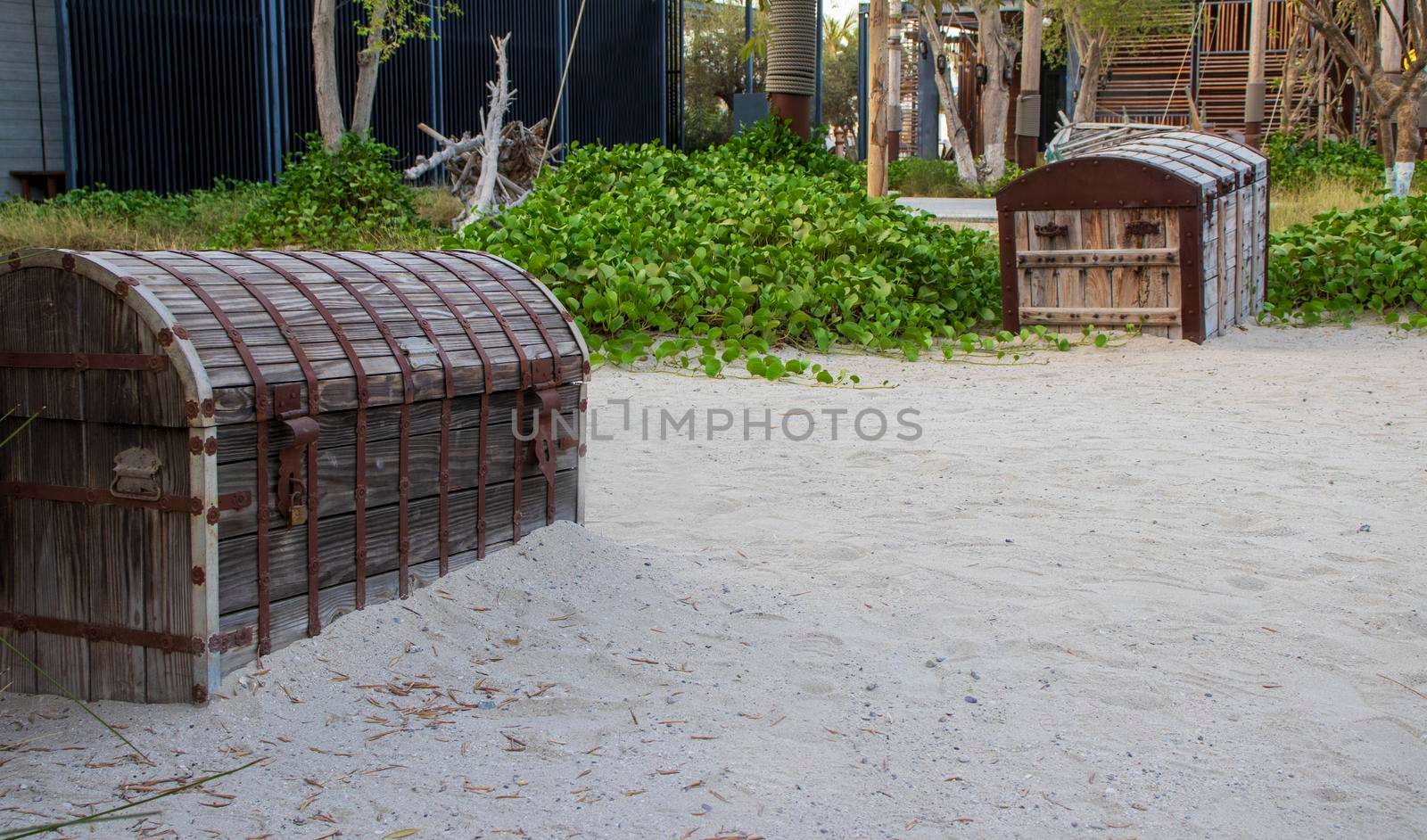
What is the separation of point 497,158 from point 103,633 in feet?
34.1

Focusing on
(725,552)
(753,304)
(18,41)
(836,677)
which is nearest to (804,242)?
(753,304)

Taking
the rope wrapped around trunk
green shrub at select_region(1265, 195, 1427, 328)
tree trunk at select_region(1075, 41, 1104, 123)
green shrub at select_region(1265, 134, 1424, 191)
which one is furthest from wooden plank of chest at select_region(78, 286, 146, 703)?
tree trunk at select_region(1075, 41, 1104, 123)

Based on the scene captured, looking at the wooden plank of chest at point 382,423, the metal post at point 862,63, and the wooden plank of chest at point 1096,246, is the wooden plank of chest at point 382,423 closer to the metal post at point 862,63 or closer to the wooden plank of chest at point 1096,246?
the wooden plank of chest at point 1096,246

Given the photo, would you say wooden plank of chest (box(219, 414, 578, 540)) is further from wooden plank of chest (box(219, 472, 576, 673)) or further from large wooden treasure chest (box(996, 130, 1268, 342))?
large wooden treasure chest (box(996, 130, 1268, 342))

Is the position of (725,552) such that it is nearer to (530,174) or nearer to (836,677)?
(836,677)

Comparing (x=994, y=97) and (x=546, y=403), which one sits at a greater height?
(x=994, y=97)

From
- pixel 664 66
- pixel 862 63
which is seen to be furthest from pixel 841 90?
pixel 664 66

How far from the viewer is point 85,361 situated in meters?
2.99

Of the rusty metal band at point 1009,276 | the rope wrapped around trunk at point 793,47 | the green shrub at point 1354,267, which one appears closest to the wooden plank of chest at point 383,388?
the rusty metal band at point 1009,276

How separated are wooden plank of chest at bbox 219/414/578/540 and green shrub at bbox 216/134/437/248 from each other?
24.2ft

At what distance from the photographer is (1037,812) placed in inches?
106

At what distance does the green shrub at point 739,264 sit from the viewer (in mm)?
8219

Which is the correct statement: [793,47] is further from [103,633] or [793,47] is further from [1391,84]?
[103,633]

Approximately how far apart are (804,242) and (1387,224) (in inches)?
188
